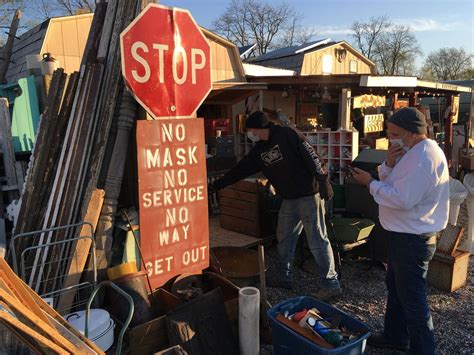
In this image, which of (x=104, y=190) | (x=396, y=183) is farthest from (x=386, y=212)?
(x=104, y=190)

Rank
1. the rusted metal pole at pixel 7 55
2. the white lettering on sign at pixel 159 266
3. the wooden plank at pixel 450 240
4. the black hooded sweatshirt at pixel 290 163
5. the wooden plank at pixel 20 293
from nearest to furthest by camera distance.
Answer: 1. the wooden plank at pixel 20 293
2. the white lettering on sign at pixel 159 266
3. the black hooded sweatshirt at pixel 290 163
4. the wooden plank at pixel 450 240
5. the rusted metal pole at pixel 7 55

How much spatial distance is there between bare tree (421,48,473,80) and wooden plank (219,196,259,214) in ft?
189

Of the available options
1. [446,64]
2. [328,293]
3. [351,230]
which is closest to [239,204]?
[351,230]

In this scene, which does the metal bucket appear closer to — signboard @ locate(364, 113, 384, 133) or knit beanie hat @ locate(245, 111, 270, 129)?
knit beanie hat @ locate(245, 111, 270, 129)

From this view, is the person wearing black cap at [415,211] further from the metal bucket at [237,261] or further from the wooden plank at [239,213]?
the wooden plank at [239,213]

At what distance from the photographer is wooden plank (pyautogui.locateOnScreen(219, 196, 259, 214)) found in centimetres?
610

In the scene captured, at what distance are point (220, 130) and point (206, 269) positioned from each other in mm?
7051

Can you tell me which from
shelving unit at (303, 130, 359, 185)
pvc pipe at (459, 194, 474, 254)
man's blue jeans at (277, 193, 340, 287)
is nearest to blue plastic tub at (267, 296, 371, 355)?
man's blue jeans at (277, 193, 340, 287)

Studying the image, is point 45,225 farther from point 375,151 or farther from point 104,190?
point 375,151

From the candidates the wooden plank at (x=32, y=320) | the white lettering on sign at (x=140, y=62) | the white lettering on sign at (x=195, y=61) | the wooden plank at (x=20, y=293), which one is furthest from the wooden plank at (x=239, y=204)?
the wooden plank at (x=32, y=320)

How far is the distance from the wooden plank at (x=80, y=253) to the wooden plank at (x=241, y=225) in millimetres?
3235

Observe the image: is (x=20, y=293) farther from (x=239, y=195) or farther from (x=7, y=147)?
(x=239, y=195)

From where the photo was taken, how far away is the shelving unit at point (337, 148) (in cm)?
804

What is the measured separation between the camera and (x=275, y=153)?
4387mm
